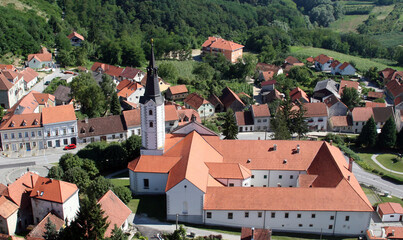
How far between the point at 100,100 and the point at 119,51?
44.0m

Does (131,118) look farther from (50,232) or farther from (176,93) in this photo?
(50,232)

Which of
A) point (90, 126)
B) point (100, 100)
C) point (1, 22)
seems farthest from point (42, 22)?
point (90, 126)

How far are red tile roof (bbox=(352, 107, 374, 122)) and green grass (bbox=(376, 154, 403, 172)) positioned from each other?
1339 cm

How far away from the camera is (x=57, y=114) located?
77.7 m

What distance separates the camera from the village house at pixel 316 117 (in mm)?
93438

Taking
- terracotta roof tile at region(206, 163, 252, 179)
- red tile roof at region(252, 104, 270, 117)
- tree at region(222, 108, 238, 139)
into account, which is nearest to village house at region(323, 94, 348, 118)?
red tile roof at region(252, 104, 270, 117)

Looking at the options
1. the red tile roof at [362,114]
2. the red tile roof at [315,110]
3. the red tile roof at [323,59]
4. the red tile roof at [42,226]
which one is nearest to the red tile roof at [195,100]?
the red tile roof at [315,110]

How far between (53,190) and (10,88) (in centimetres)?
4366

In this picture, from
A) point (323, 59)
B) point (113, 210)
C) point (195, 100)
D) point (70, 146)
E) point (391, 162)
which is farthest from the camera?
point (323, 59)

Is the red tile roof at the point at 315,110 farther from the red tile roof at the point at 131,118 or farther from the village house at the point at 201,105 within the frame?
the red tile roof at the point at 131,118

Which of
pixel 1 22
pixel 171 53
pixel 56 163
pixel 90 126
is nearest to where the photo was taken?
pixel 56 163

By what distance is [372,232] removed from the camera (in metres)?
52.5

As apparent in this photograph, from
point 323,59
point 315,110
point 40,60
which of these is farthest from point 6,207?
point 323,59

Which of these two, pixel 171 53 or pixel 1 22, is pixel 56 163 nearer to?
pixel 1 22
